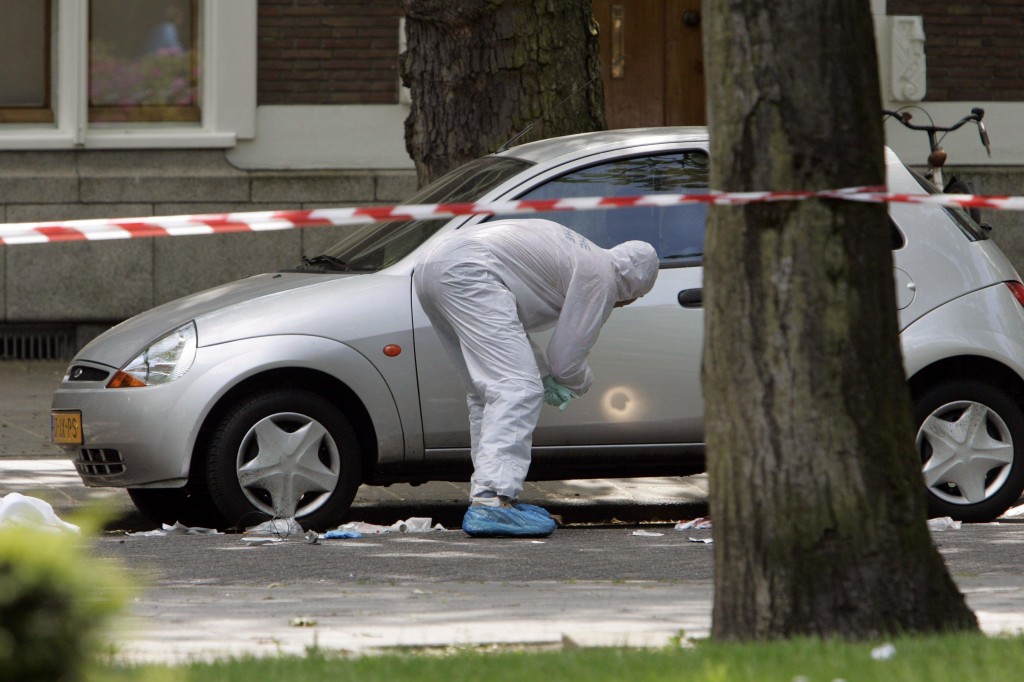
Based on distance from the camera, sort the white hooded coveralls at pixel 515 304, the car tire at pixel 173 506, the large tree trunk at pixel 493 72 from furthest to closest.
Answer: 1. the large tree trunk at pixel 493 72
2. the car tire at pixel 173 506
3. the white hooded coveralls at pixel 515 304

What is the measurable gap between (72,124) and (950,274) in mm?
8947

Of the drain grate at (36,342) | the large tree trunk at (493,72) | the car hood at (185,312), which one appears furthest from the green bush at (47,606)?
the drain grate at (36,342)

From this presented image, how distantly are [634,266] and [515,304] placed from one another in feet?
1.66

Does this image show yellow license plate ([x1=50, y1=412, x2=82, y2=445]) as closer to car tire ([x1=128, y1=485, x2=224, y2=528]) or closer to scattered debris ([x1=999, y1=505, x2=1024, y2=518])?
car tire ([x1=128, y1=485, x2=224, y2=528])

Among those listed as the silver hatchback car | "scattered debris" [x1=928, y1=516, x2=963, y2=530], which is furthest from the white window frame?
"scattered debris" [x1=928, y1=516, x2=963, y2=530]

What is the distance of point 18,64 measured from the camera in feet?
47.6

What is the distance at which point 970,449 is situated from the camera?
730 cm

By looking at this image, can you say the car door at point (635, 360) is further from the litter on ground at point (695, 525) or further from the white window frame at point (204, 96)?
the white window frame at point (204, 96)

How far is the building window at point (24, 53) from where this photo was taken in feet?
47.3

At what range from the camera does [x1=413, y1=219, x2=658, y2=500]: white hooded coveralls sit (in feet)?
21.4

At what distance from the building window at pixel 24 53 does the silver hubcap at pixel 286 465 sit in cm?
847

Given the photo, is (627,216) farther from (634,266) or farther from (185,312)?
(185,312)

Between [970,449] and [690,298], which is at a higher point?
[690,298]

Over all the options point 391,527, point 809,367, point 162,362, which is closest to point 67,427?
point 162,362
